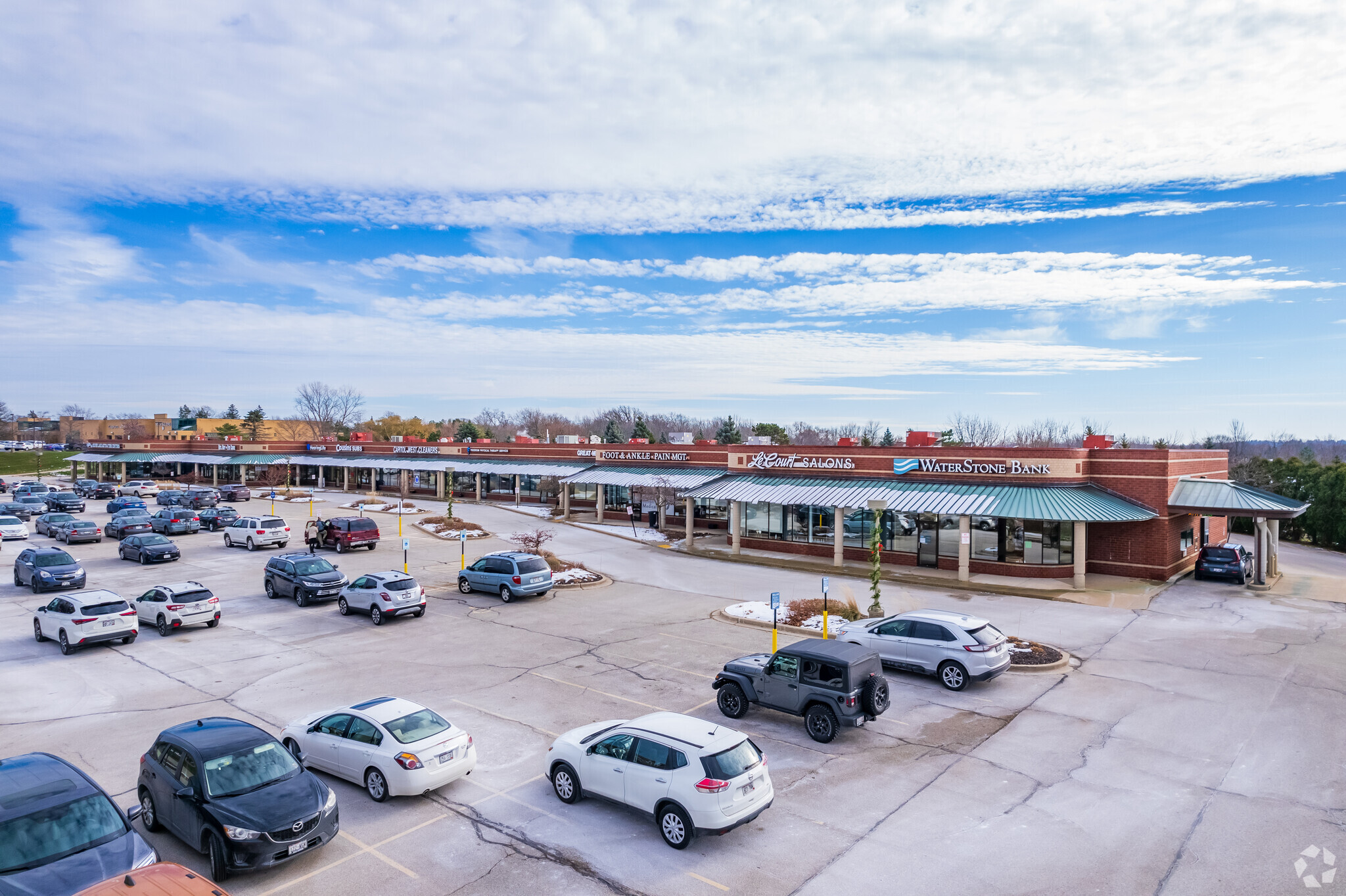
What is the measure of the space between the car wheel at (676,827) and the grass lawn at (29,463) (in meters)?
116

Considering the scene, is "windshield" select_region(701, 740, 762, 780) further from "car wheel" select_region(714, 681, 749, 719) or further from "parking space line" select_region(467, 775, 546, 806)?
"car wheel" select_region(714, 681, 749, 719)

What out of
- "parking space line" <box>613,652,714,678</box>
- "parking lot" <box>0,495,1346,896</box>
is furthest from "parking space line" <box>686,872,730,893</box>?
"parking space line" <box>613,652,714,678</box>

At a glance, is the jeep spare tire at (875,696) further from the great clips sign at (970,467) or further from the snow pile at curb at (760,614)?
the great clips sign at (970,467)

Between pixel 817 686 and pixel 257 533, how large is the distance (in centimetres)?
3487

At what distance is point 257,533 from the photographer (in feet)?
129

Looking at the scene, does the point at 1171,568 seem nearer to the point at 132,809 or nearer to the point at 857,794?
Result: the point at 857,794

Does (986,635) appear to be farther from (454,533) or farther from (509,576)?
(454,533)

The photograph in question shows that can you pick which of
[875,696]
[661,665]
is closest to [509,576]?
[661,665]

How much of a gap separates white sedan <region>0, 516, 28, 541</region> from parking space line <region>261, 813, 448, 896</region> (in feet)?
146

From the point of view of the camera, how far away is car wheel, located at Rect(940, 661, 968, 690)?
57.3 ft

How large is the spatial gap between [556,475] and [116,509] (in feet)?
95.9

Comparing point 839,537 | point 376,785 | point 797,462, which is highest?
point 797,462

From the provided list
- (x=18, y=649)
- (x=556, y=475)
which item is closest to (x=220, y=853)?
(x=18, y=649)

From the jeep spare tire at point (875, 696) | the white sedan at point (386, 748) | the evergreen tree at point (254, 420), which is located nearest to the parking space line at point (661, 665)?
the jeep spare tire at point (875, 696)
